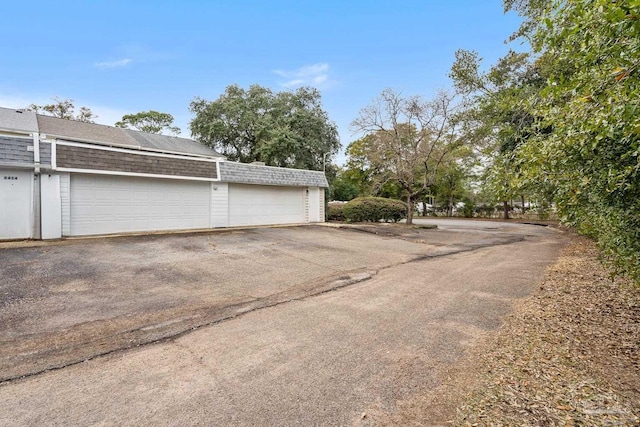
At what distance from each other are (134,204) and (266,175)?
5.92 meters

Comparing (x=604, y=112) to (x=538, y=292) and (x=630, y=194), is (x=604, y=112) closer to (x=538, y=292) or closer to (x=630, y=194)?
(x=630, y=194)

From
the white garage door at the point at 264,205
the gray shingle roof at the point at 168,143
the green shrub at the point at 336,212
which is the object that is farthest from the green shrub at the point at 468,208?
the gray shingle roof at the point at 168,143

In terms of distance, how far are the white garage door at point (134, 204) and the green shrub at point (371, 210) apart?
31.0ft

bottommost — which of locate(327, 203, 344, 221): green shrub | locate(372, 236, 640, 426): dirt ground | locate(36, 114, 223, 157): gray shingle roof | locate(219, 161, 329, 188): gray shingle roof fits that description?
locate(372, 236, 640, 426): dirt ground

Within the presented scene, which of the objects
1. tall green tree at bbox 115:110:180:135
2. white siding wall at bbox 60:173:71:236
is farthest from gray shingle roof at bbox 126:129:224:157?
tall green tree at bbox 115:110:180:135

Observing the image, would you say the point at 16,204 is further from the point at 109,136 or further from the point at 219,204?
the point at 109,136

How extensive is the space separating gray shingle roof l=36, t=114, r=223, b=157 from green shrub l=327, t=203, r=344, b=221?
8.89 metres

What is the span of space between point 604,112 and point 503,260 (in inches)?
317

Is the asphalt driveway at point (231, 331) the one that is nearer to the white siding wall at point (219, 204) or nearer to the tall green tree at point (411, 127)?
the white siding wall at point (219, 204)

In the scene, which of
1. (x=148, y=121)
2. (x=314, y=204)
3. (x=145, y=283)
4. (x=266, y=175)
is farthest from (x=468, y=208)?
(x=145, y=283)

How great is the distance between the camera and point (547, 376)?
2.81 meters

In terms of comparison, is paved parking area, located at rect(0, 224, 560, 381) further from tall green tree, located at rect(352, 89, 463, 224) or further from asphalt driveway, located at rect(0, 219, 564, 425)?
tall green tree, located at rect(352, 89, 463, 224)

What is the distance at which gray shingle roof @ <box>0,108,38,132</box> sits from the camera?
13798 mm

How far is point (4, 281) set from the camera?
226 inches
